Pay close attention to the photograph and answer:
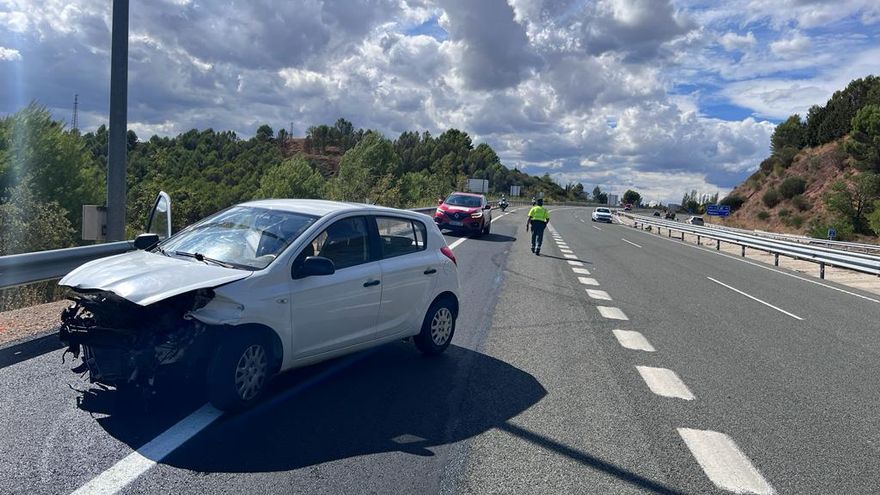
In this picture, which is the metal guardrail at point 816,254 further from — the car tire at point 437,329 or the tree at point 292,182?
the tree at point 292,182

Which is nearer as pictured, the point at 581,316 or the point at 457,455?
the point at 457,455

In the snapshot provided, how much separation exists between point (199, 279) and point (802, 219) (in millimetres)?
64534

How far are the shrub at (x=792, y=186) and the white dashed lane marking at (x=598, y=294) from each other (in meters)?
63.0

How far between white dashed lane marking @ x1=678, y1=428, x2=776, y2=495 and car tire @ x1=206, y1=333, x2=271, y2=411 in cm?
310

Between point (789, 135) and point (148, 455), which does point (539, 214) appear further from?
point (789, 135)

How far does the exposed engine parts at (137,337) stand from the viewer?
171 inches

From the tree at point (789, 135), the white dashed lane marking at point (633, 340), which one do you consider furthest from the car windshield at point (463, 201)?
the tree at point (789, 135)

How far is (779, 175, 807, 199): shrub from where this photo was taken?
6619 centimetres

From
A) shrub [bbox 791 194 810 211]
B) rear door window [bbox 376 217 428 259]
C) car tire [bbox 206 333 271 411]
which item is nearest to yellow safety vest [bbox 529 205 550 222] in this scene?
rear door window [bbox 376 217 428 259]

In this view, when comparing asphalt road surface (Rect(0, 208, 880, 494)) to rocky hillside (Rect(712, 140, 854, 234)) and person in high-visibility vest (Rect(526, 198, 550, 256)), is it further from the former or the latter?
rocky hillside (Rect(712, 140, 854, 234))

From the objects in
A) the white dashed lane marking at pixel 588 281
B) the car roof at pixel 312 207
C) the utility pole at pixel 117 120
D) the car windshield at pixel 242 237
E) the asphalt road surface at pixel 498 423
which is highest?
the utility pole at pixel 117 120

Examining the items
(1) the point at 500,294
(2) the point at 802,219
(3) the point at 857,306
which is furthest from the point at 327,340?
(2) the point at 802,219

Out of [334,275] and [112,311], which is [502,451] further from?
[112,311]

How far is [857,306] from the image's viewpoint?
12859 mm
